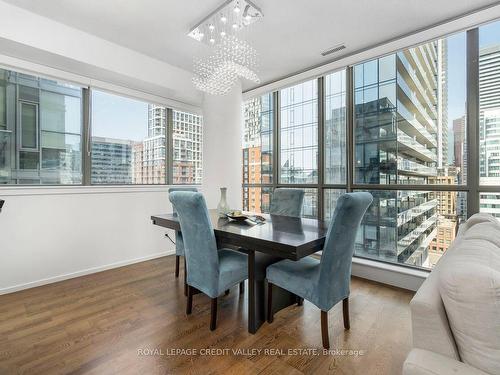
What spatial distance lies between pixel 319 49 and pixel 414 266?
2696 mm

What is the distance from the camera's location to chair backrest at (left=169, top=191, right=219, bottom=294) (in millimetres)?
1888

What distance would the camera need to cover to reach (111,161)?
11.5 feet

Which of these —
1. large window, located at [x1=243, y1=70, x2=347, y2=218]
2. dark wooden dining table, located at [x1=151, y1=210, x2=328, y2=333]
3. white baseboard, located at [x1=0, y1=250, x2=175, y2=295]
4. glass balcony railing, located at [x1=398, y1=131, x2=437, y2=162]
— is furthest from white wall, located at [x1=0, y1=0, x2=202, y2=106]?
glass balcony railing, located at [x1=398, y1=131, x2=437, y2=162]

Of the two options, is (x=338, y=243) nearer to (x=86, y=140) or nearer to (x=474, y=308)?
(x=474, y=308)

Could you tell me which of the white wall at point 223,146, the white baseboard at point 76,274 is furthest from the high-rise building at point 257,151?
the white baseboard at point 76,274

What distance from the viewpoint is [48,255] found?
2857mm

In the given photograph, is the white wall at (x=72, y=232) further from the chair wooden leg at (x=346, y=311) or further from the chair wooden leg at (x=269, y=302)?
the chair wooden leg at (x=346, y=311)

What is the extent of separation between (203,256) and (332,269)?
3.07 feet

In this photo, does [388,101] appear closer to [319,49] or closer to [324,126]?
[324,126]

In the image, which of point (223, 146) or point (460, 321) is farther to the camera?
point (223, 146)

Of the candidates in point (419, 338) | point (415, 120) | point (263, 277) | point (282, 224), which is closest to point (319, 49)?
point (415, 120)

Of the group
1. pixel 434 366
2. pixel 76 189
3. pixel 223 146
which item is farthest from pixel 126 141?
pixel 434 366

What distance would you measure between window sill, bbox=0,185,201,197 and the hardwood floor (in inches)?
40.3

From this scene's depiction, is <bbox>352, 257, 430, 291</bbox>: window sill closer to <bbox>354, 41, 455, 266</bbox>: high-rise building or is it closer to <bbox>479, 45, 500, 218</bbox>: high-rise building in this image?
<bbox>354, 41, 455, 266</bbox>: high-rise building
